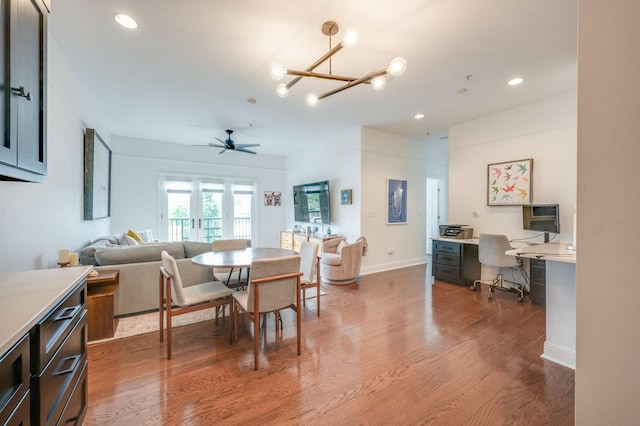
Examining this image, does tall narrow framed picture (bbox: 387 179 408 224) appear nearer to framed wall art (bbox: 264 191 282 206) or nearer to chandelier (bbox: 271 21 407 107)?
chandelier (bbox: 271 21 407 107)

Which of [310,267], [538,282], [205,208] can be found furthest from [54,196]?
[538,282]

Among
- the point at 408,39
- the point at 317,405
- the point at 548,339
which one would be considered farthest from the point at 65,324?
the point at 548,339

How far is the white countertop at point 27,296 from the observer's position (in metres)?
0.80

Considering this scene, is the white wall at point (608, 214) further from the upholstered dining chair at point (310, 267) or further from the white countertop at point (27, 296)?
the upholstered dining chair at point (310, 267)

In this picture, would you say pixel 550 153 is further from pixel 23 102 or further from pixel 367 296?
pixel 23 102

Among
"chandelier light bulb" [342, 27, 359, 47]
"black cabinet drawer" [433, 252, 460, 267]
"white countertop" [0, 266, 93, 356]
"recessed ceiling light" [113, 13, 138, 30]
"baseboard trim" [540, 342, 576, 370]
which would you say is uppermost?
"recessed ceiling light" [113, 13, 138, 30]

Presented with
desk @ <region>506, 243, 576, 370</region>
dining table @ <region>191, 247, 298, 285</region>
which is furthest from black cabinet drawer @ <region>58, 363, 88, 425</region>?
desk @ <region>506, 243, 576, 370</region>

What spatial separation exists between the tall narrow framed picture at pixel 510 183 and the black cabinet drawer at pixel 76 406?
5211mm

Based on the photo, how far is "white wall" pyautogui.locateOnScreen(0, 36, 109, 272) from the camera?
72.1 inches

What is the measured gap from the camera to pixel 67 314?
122 cm

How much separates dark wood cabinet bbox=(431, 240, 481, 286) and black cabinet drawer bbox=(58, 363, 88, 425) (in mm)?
4651

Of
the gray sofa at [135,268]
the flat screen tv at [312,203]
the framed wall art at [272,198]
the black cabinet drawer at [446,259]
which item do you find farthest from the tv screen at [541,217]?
the framed wall art at [272,198]

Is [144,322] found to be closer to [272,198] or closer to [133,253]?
[133,253]

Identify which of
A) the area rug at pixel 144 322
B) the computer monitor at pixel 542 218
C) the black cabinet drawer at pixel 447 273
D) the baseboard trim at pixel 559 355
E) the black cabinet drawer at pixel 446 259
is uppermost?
the computer monitor at pixel 542 218
